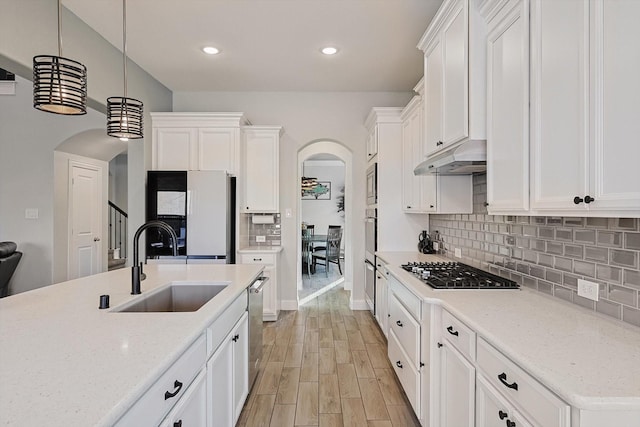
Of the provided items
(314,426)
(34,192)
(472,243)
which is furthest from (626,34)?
(34,192)

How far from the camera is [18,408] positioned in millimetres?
755

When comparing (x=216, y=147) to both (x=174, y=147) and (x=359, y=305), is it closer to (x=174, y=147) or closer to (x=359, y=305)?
(x=174, y=147)

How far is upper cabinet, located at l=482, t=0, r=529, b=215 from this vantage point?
1519 millimetres

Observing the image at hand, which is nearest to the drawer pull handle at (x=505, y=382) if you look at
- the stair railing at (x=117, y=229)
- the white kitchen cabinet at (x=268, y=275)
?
the white kitchen cabinet at (x=268, y=275)

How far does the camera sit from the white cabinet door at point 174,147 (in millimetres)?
4180

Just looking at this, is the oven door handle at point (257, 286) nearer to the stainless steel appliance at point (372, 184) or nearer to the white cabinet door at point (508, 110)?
the white cabinet door at point (508, 110)

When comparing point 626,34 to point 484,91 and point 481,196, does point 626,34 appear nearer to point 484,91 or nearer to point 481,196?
point 484,91

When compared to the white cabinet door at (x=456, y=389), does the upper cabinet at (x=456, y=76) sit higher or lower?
higher

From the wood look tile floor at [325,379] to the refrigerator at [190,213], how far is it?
1174 millimetres

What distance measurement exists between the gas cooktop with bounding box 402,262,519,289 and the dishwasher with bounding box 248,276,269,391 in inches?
44.5

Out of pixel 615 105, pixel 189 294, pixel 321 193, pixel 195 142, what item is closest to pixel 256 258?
Answer: pixel 195 142

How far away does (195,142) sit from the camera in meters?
4.19

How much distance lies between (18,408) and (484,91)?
7.09 feet

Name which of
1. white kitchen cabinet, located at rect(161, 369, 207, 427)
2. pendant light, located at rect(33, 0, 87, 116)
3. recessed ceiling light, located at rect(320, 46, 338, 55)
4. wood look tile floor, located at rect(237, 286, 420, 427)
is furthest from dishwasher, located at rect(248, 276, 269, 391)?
recessed ceiling light, located at rect(320, 46, 338, 55)
